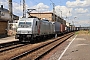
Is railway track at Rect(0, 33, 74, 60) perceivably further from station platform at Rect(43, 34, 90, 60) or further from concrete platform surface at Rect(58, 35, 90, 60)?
concrete platform surface at Rect(58, 35, 90, 60)

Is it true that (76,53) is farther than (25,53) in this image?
Yes

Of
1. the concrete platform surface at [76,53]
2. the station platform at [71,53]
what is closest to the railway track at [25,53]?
the station platform at [71,53]

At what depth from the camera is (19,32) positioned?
25.5 m

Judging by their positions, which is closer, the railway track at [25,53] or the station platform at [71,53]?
the railway track at [25,53]

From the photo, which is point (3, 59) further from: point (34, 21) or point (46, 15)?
point (46, 15)

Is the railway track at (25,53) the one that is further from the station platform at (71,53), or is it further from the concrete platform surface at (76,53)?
the concrete platform surface at (76,53)

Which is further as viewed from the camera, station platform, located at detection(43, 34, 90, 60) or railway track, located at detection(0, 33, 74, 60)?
station platform, located at detection(43, 34, 90, 60)

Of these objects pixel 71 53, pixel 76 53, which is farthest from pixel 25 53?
pixel 76 53

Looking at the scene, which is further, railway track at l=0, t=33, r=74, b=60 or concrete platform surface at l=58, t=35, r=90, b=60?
concrete platform surface at l=58, t=35, r=90, b=60

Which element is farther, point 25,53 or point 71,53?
point 71,53

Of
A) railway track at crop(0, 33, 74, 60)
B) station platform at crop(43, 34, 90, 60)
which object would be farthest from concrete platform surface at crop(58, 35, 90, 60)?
railway track at crop(0, 33, 74, 60)

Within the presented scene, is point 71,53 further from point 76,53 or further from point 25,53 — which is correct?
point 25,53

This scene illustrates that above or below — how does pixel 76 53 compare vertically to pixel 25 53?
below

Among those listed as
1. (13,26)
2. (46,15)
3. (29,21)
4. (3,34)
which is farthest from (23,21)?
(46,15)
